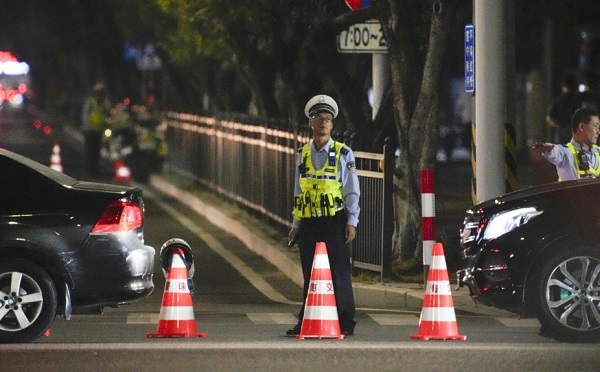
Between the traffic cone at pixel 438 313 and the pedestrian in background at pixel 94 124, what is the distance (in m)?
22.2

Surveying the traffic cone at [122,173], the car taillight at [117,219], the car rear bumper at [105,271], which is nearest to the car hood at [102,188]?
the car taillight at [117,219]

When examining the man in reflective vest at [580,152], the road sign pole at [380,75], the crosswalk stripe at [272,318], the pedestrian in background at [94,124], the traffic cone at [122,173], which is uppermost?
the pedestrian in background at [94,124]

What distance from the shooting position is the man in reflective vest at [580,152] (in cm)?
1298

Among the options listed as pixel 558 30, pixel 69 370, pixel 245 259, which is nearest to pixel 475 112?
pixel 245 259

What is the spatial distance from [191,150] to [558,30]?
50.6 feet

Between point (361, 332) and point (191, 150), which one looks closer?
point (361, 332)

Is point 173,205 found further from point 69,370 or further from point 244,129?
point 69,370

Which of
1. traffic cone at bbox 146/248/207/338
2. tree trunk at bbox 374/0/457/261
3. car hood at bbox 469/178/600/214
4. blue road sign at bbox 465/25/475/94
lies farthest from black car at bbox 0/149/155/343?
tree trunk at bbox 374/0/457/261

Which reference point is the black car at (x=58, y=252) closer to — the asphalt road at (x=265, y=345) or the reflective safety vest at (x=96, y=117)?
the asphalt road at (x=265, y=345)

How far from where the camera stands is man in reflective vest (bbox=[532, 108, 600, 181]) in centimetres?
1298

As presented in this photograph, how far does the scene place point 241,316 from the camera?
45.3 ft

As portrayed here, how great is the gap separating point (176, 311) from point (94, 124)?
22.8 meters

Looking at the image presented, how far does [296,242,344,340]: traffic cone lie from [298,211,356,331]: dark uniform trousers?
0.57ft

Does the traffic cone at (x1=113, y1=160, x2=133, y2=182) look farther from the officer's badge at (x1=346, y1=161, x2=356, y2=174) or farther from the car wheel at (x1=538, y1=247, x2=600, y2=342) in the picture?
the car wheel at (x1=538, y1=247, x2=600, y2=342)
